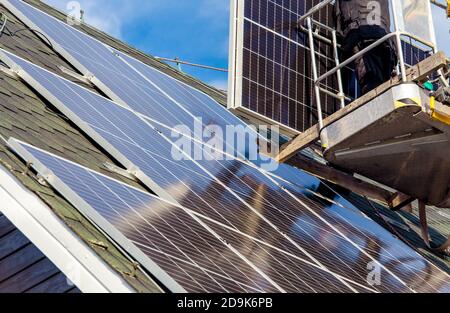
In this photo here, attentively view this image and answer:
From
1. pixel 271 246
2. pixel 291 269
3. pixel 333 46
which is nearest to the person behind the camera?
pixel 291 269

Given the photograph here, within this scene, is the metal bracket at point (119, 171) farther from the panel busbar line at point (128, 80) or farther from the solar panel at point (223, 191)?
the panel busbar line at point (128, 80)

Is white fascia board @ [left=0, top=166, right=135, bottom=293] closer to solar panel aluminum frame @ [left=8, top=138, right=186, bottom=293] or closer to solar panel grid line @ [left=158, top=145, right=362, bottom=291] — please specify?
solar panel aluminum frame @ [left=8, top=138, right=186, bottom=293]

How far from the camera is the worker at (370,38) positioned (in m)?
15.8

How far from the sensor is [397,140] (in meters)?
14.4

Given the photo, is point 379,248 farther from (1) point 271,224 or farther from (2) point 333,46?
(2) point 333,46

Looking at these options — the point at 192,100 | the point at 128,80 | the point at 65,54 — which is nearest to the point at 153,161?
the point at 128,80

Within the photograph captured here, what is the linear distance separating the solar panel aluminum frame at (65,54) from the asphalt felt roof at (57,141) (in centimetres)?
9

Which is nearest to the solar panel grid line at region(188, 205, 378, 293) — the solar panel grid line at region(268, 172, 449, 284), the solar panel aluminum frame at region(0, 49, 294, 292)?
the solar panel aluminum frame at region(0, 49, 294, 292)

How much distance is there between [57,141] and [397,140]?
4.38 metres

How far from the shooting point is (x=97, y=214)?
10.5m

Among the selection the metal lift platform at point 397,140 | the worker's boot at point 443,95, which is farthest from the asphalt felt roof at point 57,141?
the worker's boot at point 443,95

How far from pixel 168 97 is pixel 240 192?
3277mm

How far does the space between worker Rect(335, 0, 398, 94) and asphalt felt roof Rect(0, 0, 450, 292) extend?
80.6 inches

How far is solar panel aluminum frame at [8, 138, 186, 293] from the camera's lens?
988 cm
